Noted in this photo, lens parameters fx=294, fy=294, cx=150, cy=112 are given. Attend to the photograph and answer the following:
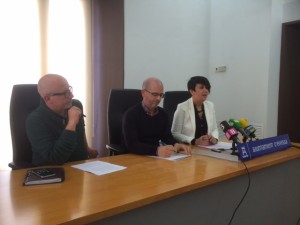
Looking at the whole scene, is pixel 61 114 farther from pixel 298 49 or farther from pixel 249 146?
pixel 298 49

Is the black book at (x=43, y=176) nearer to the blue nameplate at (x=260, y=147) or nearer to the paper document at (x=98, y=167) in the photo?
the paper document at (x=98, y=167)

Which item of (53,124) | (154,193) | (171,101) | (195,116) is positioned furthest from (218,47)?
A: (154,193)

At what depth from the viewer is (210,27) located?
13.3 feet

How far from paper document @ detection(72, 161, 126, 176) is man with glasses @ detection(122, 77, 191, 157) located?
0.29 meters

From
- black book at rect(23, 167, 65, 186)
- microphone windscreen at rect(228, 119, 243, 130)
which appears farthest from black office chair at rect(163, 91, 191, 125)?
black book at rect(23, 167, 65, 186)

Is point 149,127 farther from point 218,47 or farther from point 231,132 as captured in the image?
point 218,47

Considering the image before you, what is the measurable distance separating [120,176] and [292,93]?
3.01 meters

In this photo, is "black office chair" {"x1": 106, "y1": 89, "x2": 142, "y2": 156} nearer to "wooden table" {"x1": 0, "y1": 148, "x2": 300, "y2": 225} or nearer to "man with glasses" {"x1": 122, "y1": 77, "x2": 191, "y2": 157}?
"man with glasses" {"x1": 122, "y1": 77, "x2": 191, "y2": 157}

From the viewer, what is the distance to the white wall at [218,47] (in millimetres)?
3355

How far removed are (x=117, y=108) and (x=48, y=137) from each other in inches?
37.1

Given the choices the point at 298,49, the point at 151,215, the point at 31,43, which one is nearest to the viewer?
the point at 151,215

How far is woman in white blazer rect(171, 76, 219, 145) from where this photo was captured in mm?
2383

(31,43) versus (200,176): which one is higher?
(31,43)

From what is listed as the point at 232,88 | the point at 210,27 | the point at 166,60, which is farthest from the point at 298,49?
the point at 166,60
